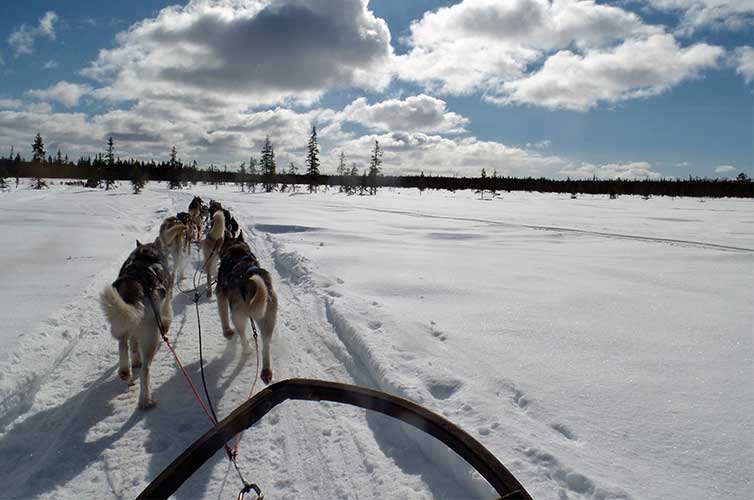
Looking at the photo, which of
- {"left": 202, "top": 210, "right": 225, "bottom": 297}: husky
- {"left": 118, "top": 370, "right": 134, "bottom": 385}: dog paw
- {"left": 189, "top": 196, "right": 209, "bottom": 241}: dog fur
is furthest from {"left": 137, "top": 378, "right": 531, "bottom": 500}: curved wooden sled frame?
{"left": 189, "top": 196, "right": 209, "bottom": 241}: dog fur

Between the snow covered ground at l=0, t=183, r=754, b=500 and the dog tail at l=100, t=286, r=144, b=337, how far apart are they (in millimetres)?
682

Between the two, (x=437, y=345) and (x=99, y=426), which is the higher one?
(x=437, y=345)

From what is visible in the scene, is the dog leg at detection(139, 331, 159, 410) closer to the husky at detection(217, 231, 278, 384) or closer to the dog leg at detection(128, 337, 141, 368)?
the dog leg at detection(128, 337, 141, 368)

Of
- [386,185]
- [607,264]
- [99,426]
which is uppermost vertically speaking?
[386,185]

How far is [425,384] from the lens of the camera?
3381 millimetres

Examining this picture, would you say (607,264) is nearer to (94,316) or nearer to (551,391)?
(551,391)

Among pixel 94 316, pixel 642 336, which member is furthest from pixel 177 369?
pixel 642 336

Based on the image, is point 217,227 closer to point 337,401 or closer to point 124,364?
point 124,364

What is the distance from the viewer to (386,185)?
102375 millimetres

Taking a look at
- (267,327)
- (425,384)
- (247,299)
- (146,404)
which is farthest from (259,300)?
(425,384)

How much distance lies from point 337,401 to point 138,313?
2488 mm

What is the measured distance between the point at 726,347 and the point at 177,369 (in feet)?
18.1

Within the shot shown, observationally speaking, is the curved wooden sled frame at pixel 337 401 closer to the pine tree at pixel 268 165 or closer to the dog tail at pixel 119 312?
the dog tail at pixel 119 312

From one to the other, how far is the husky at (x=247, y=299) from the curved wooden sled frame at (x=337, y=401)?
2174 millimetres
